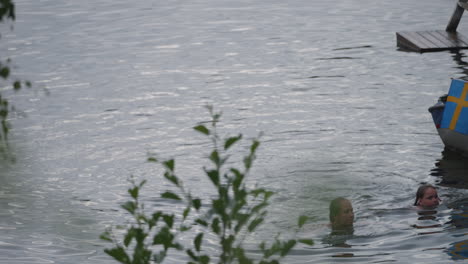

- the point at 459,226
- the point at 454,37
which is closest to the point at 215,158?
the point at 459,226

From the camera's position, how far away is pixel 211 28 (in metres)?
24.8

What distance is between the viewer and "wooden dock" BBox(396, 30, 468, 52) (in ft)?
66.7

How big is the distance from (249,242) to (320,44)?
12.9 m

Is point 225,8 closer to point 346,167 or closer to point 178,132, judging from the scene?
point 178,132

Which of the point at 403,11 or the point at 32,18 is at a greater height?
the point at 403,11

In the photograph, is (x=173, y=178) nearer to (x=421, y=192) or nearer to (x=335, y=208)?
(x=335, y=208)

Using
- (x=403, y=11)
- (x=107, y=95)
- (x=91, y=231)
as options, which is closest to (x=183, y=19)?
(x=403, y=11)

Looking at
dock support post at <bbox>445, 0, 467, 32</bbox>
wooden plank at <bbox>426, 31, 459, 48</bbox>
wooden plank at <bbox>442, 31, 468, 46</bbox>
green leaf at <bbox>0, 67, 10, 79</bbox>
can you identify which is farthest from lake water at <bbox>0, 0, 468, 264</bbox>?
green leaf at <bbox>0, 67, 10, 79</bbox>

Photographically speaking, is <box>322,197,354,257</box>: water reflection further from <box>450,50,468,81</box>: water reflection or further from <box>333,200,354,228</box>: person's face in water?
<box>450,50,468,81</box>: water reflection

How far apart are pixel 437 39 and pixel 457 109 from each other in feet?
29.2

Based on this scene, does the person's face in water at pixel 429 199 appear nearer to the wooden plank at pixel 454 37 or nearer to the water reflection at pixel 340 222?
the water reflection at pixel 340 222

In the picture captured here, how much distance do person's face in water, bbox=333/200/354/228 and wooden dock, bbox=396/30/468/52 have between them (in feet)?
37.2

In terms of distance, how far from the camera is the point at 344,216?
968cm

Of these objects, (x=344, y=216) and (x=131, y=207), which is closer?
(x=131, y=207)
